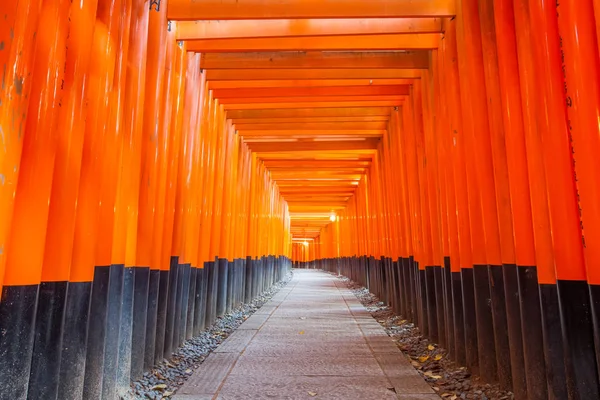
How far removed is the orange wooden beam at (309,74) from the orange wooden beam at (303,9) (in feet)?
5.41

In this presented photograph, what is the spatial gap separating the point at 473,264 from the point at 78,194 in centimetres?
330

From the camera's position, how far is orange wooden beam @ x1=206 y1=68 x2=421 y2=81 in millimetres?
6211

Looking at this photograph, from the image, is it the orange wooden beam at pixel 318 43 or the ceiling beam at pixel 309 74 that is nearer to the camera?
the orange wooden beam at pixel 318 43

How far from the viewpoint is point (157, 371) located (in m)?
Result: 3.94

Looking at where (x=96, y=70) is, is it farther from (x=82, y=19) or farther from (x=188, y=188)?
(x=188, y=188)

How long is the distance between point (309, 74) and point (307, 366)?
4.18 metres

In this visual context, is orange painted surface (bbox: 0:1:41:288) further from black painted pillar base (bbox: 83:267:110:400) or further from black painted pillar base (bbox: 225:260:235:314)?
black painted pillar base (bbox: 225:260:235:314)

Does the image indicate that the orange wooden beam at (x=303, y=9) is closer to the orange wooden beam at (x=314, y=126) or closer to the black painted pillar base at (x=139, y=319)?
the black painted pillar base at (x=139, y=319)

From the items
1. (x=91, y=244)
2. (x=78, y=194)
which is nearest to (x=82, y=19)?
(x=78, y=194)

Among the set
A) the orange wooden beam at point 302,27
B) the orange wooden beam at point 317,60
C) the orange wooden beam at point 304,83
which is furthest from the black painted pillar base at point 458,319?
the orange wooden beam at point 304,83

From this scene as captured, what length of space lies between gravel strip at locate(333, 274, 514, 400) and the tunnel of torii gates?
0.44 feet

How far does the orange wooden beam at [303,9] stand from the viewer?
4480mm

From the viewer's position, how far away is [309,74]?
625 cm

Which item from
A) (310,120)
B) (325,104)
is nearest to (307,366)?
(325,104)
